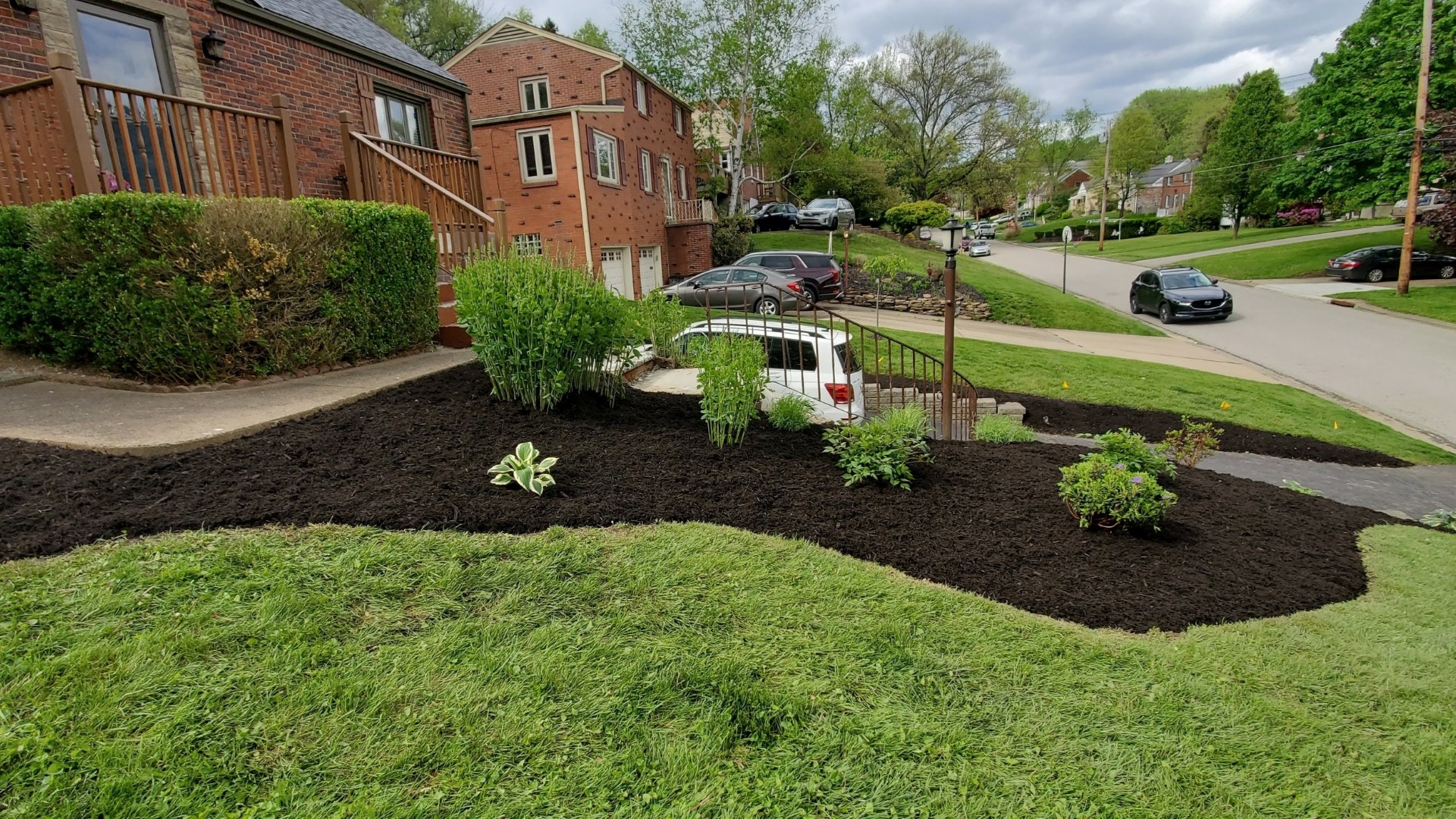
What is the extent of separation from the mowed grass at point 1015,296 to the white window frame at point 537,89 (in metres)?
11.2

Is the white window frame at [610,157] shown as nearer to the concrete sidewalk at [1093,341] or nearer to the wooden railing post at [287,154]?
the concrete sidewalk at [1093,341]

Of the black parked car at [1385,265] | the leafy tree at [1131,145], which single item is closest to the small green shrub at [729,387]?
the black parked car at [1385,265]

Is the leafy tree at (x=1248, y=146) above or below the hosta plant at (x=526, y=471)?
above

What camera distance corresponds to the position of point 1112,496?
4172 millimetres

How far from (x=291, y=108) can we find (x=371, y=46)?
7.31 ft

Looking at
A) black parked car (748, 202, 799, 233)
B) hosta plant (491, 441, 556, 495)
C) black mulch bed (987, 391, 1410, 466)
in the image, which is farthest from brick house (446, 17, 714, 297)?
hosta plant (491, 441, 556, 495)

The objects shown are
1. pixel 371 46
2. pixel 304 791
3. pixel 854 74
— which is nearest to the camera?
pixel 304 791

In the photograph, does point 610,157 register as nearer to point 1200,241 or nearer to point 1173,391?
point 1173,391

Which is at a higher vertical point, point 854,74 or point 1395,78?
point 854,74

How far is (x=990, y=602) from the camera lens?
345 centimetres

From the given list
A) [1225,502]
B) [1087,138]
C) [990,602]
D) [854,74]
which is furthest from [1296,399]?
[1087,138]

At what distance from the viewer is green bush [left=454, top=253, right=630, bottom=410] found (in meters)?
4.93

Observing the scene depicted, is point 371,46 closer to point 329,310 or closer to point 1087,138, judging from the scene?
point 329,310

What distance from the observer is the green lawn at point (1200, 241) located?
40.9 meters
